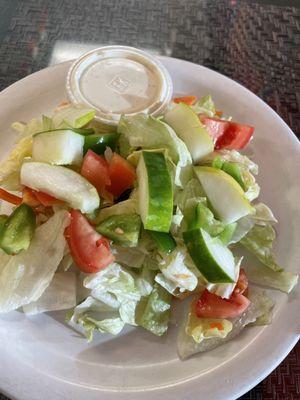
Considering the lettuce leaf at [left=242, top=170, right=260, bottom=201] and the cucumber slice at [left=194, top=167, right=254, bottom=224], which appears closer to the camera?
the cucumber slice at [left=194, top=167, right=254, bottom=224]

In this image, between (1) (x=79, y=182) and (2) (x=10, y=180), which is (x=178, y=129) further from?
(2) (x=10, y=180)

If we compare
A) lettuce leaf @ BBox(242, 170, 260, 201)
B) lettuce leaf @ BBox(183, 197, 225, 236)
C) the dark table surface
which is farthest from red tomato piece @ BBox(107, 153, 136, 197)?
the dark table surface

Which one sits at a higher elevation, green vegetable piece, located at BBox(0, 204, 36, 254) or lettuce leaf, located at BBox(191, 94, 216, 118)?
lettuce leaf, located at BBox(191, 94, 216, 118)

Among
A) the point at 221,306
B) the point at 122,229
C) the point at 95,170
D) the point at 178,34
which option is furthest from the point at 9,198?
the point at 178,34

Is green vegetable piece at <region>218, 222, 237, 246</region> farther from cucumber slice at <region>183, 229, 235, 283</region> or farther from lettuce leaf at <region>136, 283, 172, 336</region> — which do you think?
lettuce leaf at <region>136, 283, 172, 336</region>

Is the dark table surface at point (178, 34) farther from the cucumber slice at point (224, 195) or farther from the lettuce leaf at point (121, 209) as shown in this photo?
the lettuce leaf at point (121, 209)

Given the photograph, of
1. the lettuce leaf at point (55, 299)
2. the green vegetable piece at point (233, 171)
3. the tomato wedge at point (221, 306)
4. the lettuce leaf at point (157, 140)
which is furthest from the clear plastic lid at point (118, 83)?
the tomato wedge at point (221, 306)

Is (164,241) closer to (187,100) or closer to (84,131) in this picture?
(84,131)
